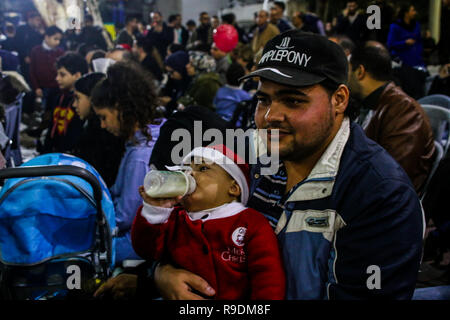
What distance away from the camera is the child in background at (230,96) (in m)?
5.08

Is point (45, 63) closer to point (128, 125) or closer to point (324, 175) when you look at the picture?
point (128, 125)

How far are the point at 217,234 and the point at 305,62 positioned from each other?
0.77 metres

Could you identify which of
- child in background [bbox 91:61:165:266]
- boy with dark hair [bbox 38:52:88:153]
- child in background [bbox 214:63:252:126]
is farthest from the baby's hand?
child in background [bbox 214:63:252:126]

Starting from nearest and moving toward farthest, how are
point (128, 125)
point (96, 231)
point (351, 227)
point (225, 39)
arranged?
point (351, 227), point (96, 231), point (128, 125), point (225, 39)

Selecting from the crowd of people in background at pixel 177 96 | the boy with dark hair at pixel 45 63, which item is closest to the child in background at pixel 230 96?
the crowd of people in background at pixel 177 96

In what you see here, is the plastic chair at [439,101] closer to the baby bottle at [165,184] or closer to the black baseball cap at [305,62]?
the black baseball cap at [305,62]

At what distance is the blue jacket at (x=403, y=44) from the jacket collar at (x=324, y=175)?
5.92m

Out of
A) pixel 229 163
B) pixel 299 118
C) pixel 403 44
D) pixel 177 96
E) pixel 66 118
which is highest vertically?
pixel 299 118

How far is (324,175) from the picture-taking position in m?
1.40

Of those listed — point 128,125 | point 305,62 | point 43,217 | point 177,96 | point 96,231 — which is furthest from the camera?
point 177,96

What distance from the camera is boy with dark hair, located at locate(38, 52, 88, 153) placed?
13.5 feet

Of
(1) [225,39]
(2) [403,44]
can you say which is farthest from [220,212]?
(1) [225,39]

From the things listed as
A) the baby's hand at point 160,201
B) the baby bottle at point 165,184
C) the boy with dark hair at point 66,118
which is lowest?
the boy with dark hair at point 66,118
